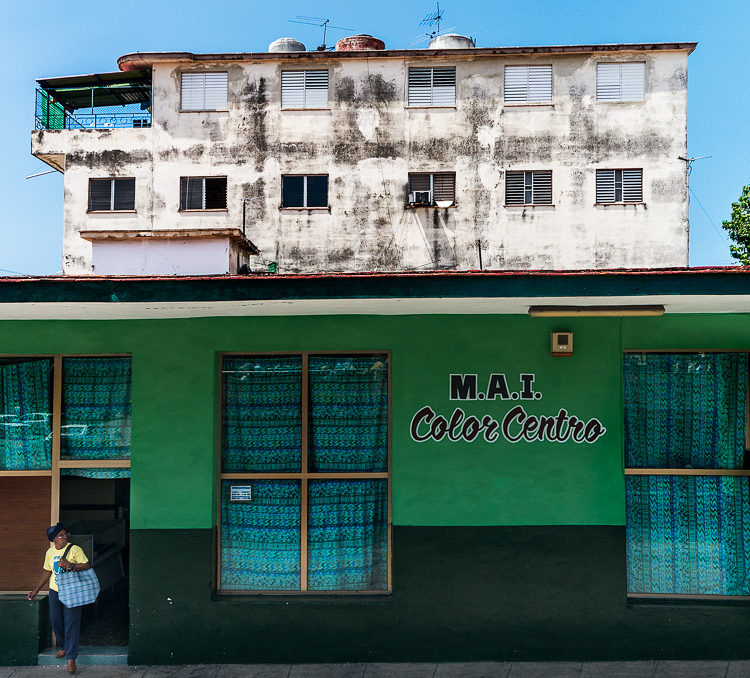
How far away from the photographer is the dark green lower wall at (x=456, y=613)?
20.0 feet

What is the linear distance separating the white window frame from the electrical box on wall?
19.4 metres

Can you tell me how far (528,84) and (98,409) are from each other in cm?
2088

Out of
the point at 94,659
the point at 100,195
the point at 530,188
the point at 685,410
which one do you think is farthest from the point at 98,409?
the point at 100,195

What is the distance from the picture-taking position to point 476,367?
6.31m

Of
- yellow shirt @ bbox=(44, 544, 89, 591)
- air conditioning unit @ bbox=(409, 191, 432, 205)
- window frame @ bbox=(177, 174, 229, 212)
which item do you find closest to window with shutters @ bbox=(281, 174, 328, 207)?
window frame @ bbox=(177, 174, 229, 212)

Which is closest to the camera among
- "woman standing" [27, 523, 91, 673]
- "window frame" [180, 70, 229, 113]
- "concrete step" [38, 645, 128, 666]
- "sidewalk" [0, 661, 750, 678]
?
"sidewalk" [0, 661, 750, 678]

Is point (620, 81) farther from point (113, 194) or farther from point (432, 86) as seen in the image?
point (113, 194)

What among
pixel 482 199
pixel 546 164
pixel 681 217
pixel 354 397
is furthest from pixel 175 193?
pixel 354 397

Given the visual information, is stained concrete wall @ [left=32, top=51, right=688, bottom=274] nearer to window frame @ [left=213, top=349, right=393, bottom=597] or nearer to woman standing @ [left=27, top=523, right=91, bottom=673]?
window frame @ [left=213, top=349, right=393, bottom=597]

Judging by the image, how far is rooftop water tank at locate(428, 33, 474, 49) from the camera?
25.1m

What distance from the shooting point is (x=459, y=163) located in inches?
916

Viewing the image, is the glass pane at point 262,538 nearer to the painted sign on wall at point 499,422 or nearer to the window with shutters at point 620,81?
the painted sign on wall at point 499,422

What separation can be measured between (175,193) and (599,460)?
2083cm

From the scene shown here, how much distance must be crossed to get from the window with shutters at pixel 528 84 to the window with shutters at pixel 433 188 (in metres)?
3.40
